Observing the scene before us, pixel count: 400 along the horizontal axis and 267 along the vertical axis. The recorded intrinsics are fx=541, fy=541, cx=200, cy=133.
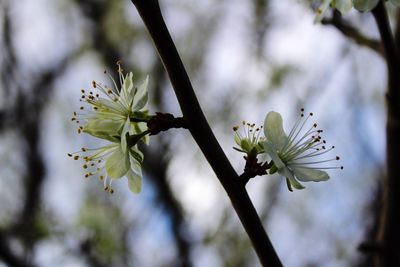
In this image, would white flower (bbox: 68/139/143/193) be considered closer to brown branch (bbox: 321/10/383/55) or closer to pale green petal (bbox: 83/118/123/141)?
pale green petal (bbox: 83/118/123/141)

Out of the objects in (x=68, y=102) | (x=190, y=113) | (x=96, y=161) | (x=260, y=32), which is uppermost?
(x=68, y=102)

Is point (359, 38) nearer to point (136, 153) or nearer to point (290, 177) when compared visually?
point (290, 177)

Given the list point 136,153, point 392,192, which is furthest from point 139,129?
point 392,192

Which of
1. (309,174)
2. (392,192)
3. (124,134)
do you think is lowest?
(392,192)

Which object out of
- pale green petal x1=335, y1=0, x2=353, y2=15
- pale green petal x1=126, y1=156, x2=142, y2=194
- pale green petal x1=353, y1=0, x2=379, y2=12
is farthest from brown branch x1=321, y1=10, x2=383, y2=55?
pale green petal x1=126, y1=156, x2=142, y2=194

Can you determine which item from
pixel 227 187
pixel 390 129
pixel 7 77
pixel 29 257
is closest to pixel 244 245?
pixel 29 257

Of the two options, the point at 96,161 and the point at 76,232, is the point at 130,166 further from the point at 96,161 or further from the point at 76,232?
the point at 76,232
